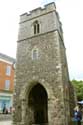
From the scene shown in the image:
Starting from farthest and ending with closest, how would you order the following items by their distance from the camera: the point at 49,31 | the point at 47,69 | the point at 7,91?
1. the point at 7,91
2. the point at 49,31
3. the point at 47,69

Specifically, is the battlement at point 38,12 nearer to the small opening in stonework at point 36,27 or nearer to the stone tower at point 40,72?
the stone tower at point 40,72

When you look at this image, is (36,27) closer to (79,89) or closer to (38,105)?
(38,105)

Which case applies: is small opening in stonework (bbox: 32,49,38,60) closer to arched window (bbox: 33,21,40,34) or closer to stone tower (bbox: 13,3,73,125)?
stone tower (bbox: 13,3,73,125)

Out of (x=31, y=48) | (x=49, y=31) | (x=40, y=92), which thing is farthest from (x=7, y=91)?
(x=49, y=31)

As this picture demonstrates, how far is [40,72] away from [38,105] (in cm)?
415

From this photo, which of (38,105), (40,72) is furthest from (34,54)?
(38,105)

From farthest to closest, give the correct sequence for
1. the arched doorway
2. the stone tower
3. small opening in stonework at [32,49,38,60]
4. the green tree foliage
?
the green tree foliage < the arched doorway < small opening in stonework at [32,49,38,60] < the stone tower

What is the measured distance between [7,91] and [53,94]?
55.2 ft

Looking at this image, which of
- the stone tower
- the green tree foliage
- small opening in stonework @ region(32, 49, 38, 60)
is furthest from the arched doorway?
the green tree foliage

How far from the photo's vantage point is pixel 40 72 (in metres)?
14.7

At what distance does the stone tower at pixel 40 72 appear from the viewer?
43.8ft

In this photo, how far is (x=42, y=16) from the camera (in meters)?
17.2

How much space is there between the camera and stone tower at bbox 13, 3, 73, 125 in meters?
13.3

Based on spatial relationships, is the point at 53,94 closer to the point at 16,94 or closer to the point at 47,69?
the point at 47,69
